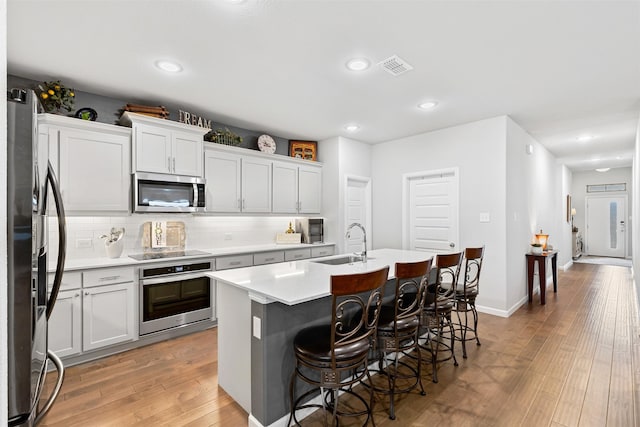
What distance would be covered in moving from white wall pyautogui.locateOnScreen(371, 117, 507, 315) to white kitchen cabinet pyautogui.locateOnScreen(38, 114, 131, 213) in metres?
4.10

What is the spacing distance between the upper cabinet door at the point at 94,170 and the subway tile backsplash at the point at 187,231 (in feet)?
1.10

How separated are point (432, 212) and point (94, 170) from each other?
14.9 feet

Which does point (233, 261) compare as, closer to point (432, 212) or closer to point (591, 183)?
point (432, 212)

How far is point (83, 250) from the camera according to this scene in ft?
11.2

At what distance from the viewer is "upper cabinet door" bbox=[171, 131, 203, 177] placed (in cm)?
376

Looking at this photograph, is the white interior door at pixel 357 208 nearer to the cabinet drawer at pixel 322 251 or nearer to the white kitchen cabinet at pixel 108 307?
the cabinet drawer at pixel 322 251

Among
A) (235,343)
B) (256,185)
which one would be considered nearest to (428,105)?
(256,185)

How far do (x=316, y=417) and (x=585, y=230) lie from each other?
37.7 ft

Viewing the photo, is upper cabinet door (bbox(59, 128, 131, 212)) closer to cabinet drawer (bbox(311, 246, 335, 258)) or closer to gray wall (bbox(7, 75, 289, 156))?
gray wall (bbox(7, 75, 289, 156))

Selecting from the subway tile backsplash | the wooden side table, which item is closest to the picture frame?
the subway tile backsplash

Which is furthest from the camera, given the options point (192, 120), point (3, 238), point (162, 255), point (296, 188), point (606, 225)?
point (606, 225)

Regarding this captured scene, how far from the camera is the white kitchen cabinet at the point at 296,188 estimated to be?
4.96 meters

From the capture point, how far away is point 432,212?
5.08 meters

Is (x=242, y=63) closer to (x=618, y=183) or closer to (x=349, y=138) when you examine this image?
(x=349, y=138)
